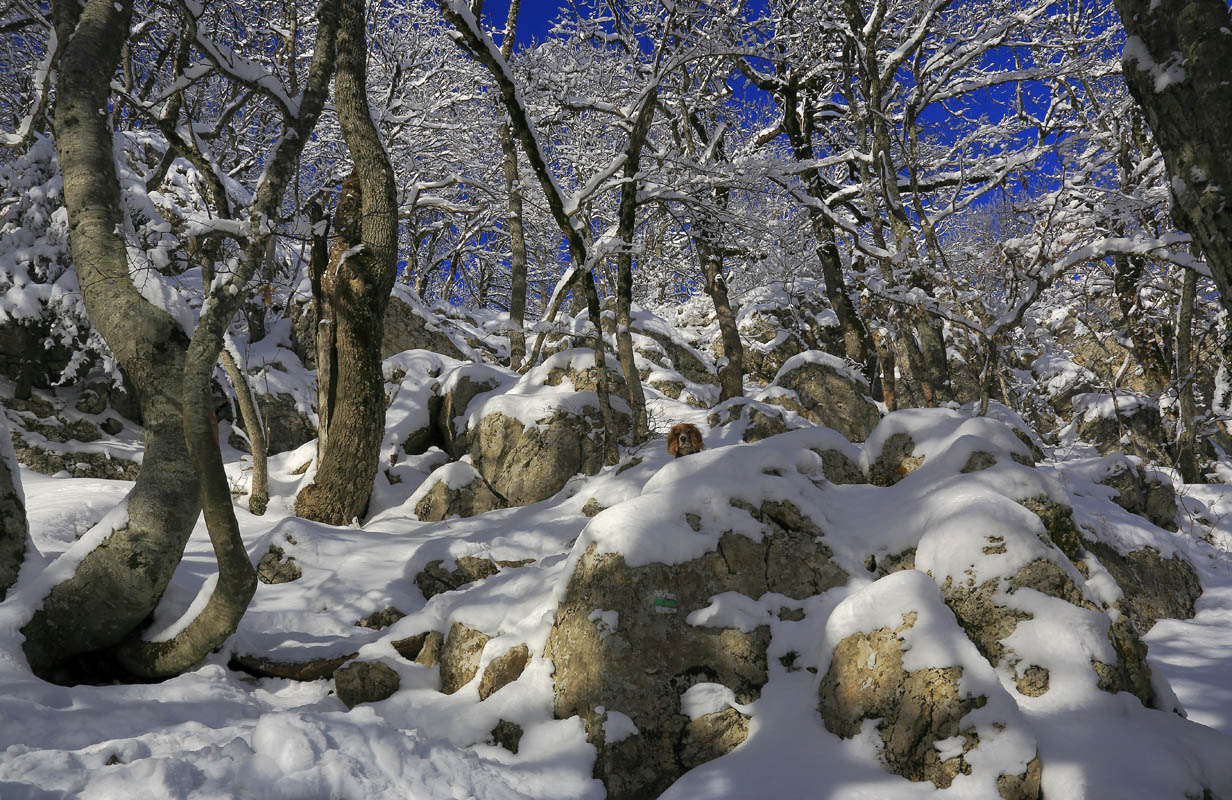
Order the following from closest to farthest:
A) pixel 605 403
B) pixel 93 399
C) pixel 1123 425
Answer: pixel 605 403
pixel 93 399
pixel 1123 425

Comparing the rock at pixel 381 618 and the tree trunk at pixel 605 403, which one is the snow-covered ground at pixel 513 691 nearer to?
the rock at pixel 381 618

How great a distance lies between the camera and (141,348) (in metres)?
4.09

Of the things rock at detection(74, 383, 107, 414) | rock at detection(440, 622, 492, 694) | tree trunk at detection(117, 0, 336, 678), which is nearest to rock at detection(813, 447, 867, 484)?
rock at detection(440, 622, 492, 694)

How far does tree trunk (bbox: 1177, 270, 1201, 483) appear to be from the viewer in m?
8.86

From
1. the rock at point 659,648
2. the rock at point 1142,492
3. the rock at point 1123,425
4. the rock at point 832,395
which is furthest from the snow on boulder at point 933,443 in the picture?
the rock at point 1123,425

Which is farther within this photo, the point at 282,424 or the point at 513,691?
the point at 282,424

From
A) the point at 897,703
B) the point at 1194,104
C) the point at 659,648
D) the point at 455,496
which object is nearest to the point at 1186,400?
the point at 897,703

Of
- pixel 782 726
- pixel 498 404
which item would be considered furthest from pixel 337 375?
pixel 782 726

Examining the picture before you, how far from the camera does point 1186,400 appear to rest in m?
8.87

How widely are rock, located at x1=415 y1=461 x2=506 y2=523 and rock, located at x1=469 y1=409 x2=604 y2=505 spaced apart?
285 millimetres

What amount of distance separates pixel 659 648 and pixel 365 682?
5.94 feet

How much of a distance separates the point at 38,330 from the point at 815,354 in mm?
11760

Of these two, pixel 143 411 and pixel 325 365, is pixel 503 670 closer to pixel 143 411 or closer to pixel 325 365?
pixel 143 411

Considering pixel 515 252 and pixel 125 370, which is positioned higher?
pixel 515 252
